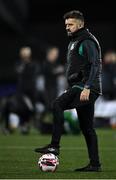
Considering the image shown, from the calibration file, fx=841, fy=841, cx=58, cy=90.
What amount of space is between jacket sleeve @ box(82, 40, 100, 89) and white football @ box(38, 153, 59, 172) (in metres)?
1.01

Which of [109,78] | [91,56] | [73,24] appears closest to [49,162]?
[91,56]

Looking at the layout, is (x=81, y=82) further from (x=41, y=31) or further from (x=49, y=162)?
(x=41, y=31)

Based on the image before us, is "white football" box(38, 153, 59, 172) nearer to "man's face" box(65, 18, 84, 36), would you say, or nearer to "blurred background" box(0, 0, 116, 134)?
"man's face" box(65, 18, 84, 36)

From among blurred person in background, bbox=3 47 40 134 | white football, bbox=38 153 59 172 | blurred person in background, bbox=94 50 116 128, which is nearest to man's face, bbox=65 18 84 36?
white football, bbox=38 153 59 172

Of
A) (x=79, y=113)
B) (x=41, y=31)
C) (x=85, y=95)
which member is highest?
(x=85, y=95)

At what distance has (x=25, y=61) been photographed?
21812 millimetres

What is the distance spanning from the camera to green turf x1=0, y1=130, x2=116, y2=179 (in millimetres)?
10508

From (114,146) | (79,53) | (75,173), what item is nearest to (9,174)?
(75,173)

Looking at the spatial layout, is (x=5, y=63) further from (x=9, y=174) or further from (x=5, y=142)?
(x=9, y=174)

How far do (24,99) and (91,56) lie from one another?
9984 mm

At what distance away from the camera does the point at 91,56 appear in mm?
10758

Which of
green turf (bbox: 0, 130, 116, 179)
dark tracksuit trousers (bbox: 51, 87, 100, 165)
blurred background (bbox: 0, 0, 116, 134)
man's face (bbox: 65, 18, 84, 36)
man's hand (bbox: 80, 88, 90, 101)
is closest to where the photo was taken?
green turf (bbox: 0, 130, 116, 179)

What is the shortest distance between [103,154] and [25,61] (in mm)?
7969

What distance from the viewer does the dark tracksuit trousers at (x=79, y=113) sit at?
10.8 metres
